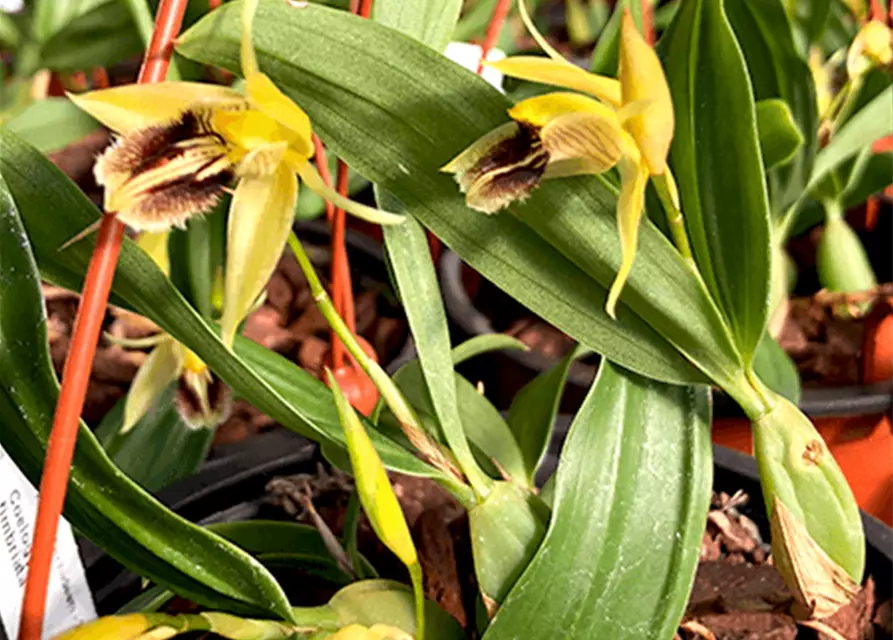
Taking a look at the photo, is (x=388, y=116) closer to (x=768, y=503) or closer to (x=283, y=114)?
(x=283, y=114)

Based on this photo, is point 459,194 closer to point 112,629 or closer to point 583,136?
point 583,136

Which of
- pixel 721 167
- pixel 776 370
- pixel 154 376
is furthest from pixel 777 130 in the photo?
Result: pixel 154 376

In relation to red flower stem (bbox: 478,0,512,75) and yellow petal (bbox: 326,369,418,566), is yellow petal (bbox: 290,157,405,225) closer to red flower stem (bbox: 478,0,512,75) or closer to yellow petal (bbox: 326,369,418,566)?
yellow petal (bbox: 326,369,418,566)

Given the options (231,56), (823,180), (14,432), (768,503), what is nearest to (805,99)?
(823,180)

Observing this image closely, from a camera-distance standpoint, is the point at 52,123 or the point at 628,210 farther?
the point at 52,123

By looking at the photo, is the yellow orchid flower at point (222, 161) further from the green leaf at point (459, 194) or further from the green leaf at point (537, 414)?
the green leaf at point (537, 414)

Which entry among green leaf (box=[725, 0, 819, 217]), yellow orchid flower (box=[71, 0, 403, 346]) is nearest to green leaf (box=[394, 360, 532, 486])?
yellow orchid flower (box=[71, 0, 403, 346])

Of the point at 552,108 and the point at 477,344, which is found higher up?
the point at 552,108
